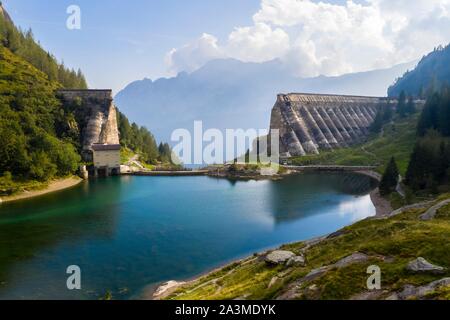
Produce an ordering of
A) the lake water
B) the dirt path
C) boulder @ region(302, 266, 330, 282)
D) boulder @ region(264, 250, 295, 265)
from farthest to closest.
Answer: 1. the dirt path
2. the lake water
3. boulder @ region(264, 250, 295, 265)
4. boulder @ region(302, 266, 330, 282)

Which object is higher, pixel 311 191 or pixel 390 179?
pixel 390 179

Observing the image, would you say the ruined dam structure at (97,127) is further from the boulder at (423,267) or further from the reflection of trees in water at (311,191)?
the boulder at (423,267)

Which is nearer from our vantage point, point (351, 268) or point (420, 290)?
point (420, 290)

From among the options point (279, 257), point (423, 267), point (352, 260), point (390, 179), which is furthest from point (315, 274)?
point (390, 179)

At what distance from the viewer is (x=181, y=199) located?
9269cm

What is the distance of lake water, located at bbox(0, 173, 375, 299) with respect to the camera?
44.2 m

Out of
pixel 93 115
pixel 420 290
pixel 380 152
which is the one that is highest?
pixel 93 115

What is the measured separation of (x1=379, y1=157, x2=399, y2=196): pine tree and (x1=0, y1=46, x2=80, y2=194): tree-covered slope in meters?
85.0

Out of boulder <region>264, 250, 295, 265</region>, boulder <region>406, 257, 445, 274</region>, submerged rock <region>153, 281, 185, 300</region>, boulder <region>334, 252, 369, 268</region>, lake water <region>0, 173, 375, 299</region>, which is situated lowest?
submerged rock <region>153, 281, 185, 300</region>

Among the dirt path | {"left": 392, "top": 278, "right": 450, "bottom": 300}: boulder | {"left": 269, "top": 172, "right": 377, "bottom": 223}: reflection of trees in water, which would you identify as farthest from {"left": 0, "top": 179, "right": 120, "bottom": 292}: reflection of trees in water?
{"left": 392, "top": 278, "right": 450, "bottom": 300}: boulder

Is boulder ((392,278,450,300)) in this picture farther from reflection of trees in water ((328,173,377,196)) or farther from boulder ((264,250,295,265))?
reflection of trees in water ((328,173,377,196))

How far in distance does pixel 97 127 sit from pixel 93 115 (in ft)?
22.3

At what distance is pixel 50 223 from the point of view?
67438 mm

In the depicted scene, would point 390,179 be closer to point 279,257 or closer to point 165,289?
point 279,257
